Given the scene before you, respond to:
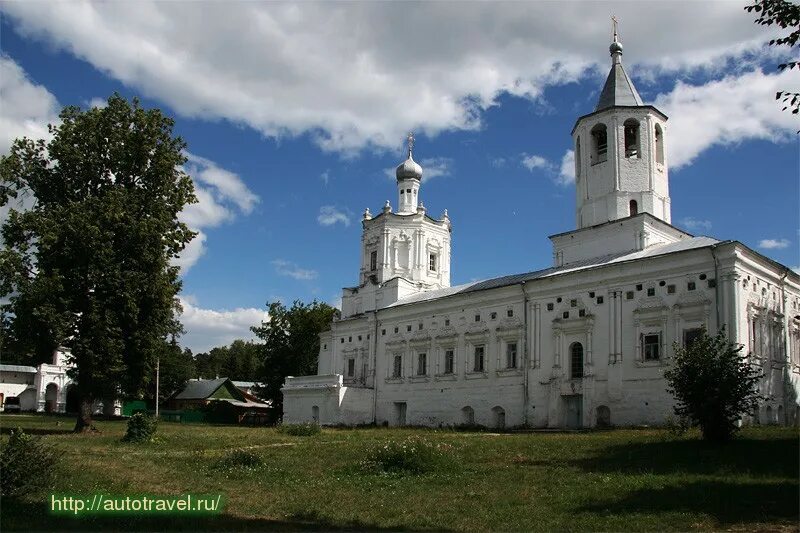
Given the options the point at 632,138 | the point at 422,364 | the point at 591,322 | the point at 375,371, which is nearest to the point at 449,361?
the point at 422,364

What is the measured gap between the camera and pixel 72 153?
2989 cm

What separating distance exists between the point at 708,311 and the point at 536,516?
848 inches

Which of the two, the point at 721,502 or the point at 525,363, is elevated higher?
the point at 525,363

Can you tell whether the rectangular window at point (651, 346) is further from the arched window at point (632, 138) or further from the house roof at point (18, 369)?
the house roof at point (18, 369)

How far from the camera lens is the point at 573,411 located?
3481cm

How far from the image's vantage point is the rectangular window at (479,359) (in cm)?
4016

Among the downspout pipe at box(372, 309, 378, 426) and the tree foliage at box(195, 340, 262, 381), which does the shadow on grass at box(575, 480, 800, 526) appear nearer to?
the downspout pipe at box(372, 309, 378, 426)

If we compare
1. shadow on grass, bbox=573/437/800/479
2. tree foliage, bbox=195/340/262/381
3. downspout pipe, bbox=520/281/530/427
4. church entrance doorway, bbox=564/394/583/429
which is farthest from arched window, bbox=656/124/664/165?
tree foliage, bbox=195/340/262/381

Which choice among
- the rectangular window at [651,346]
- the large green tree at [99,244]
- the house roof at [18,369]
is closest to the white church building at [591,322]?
the rectangular window at [651,346]

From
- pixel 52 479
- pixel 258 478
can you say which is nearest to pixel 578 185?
pixel 258 478

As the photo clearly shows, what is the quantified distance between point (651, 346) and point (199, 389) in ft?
177

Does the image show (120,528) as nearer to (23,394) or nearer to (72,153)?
(72,153)

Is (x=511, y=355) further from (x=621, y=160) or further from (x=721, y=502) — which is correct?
(x=721, y=502)

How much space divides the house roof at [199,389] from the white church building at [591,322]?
84.1ft
